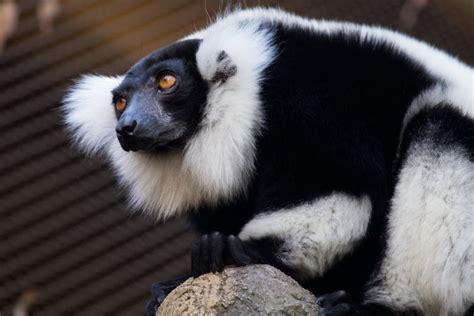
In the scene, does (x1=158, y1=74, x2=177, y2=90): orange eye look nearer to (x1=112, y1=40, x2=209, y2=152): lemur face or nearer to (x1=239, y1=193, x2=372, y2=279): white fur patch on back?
(x1=112, y1=40, x2=209, y2=152): lemur face

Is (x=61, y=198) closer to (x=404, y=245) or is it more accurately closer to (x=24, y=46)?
(x=24, y=46)

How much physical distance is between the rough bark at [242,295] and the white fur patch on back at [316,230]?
271 millimetres

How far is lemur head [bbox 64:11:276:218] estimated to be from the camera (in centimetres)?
354

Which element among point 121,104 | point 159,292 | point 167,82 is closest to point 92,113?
point 121,104

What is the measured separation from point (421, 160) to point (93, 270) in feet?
5.91

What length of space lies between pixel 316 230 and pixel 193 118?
584 millimetres

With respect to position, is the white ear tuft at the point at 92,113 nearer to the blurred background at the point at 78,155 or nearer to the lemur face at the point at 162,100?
the lemur face at the point at 162,100

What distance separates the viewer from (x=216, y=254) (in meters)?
3.10

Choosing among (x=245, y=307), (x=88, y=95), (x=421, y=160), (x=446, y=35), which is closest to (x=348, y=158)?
(x=421, y=160)

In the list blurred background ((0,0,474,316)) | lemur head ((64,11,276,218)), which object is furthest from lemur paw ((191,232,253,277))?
blurred background ((0,0,474,316))

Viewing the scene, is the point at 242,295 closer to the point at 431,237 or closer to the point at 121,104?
the point at 431,237

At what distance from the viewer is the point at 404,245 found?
3.29m

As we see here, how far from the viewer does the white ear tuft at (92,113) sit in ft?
12.9

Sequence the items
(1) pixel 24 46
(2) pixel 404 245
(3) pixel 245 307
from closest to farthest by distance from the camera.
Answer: (3) pixel 245 307 < (2) pixel 404 245 < (1) pixel 24 46
